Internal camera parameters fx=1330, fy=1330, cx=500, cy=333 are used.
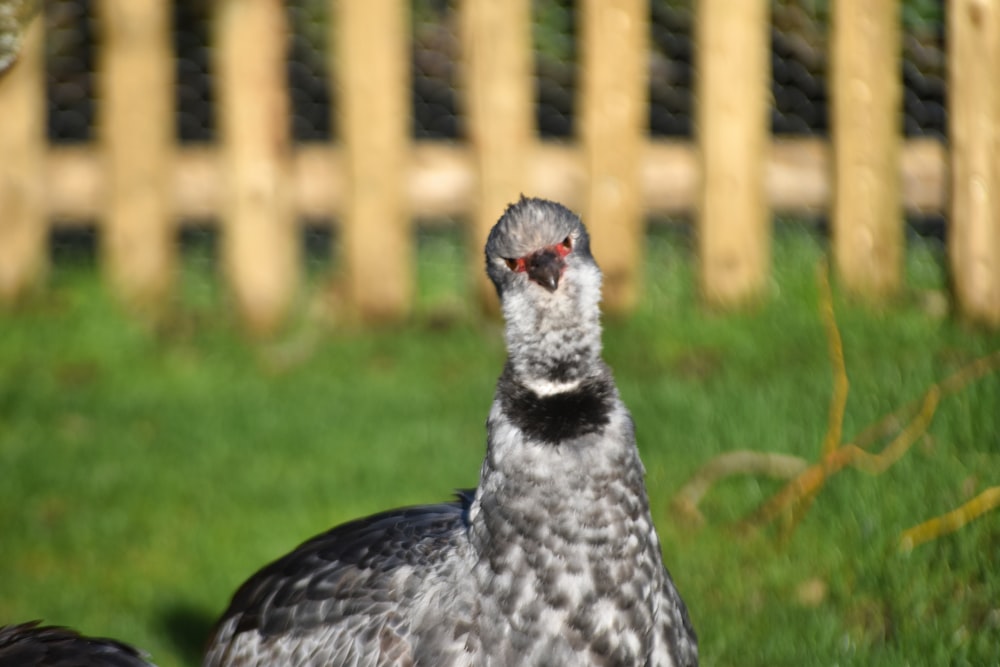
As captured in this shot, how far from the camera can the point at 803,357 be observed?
6207 mm

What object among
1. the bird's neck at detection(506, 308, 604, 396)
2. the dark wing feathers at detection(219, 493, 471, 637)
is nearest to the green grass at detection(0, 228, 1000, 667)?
the dark wing feathers at detection(219, 493, 471, 637)

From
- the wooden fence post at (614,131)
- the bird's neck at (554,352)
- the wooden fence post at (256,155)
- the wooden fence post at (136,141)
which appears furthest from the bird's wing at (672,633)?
the wooden fence post at (136,141)

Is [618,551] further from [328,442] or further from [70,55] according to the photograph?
[70,55]

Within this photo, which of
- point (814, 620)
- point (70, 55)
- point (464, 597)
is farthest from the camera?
point (70, 55)

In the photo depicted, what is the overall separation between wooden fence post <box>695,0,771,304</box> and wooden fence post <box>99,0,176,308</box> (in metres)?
2.86

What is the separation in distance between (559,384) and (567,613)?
503 millimetres

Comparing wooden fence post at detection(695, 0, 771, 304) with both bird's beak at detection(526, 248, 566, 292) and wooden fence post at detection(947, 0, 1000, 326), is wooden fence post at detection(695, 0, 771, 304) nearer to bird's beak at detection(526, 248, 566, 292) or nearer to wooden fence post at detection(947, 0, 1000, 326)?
wooden fence post at detection(947, 0, 1000, 326)

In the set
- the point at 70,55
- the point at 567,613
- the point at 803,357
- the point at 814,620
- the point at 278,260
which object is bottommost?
the point at 814,620

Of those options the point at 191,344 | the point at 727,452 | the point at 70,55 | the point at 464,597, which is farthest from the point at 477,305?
the point at 464,597

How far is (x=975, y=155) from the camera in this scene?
6066 mm

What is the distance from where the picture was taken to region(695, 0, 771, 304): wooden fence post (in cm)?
672

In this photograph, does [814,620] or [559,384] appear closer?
[559,384]

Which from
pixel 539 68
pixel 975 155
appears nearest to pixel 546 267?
pixel 975 155

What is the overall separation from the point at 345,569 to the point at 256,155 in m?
4.16
